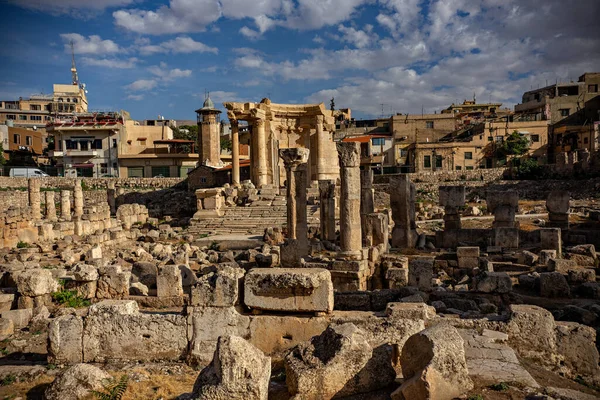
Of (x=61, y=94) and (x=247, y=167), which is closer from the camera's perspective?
(x=247, y=167)

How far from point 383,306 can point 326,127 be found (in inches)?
1040

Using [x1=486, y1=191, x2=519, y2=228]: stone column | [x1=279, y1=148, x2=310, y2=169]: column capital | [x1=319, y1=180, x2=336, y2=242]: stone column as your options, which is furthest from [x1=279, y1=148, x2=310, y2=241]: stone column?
[x1=486, y1=191, x2=519, y2=228]: stone column

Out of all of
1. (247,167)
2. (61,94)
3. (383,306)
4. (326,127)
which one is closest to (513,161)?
(326,127)

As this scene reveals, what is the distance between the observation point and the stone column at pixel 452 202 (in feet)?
60.4

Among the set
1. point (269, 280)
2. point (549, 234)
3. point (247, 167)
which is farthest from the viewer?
point (247, 167)

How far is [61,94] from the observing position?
78500mm

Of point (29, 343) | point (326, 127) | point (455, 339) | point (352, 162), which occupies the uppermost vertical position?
point (326, 127)

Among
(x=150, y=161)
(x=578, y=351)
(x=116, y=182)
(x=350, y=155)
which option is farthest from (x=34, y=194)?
(x=578, y=351)

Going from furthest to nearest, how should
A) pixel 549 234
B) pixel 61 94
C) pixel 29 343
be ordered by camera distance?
pixel 61 94, pixel 549 234, pixel 29 343

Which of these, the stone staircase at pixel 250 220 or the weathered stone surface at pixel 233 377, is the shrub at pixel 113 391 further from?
the stone staircase at pixel 250 220

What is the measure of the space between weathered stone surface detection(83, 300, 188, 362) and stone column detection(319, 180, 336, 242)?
44.0ft

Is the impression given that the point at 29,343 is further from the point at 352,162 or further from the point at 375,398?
the point at 352,162

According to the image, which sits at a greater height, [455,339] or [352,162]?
[352,162]

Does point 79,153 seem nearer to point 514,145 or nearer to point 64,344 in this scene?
point 514,145
